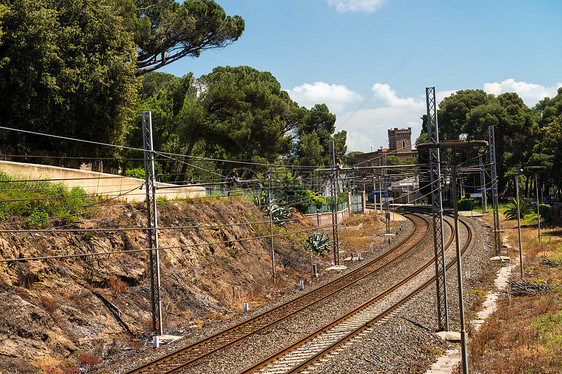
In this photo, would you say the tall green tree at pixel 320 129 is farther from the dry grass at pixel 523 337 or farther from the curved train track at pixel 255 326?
the dry grass at pixel 523 337

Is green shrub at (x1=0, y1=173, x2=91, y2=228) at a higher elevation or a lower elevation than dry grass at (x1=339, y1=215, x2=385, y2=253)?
higher

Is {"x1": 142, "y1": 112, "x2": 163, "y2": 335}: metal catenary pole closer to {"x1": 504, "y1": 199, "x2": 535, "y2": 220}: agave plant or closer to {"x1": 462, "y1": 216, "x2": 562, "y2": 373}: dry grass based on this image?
{"x1": 462, "y1": 216, "x2": 562, "y2": 373}: dry grass

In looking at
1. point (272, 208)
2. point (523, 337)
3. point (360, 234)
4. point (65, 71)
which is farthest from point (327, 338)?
point (360, 234)

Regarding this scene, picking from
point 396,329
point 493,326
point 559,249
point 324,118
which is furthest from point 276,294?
point 324,118

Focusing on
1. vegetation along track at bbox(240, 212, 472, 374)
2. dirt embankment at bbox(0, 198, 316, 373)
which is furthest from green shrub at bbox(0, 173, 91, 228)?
vegetation along track at bbox(240, 212, 472, 374)

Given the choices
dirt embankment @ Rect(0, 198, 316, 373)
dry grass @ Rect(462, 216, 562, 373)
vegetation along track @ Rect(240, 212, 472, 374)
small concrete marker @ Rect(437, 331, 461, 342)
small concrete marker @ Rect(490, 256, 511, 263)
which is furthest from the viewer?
small concrete marker @ Rect(490, 256, 511, 263)

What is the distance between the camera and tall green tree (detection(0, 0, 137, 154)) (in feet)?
84.6

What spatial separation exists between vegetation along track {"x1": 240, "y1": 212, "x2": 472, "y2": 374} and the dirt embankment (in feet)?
16.8

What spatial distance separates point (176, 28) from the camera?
40.7 meters

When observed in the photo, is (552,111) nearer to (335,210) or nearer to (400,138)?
(335,210)

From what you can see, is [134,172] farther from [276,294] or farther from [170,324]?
[170,324]

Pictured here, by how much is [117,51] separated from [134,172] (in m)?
9.67

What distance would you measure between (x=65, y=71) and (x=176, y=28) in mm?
15524

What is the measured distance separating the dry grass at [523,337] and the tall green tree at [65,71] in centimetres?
2320
